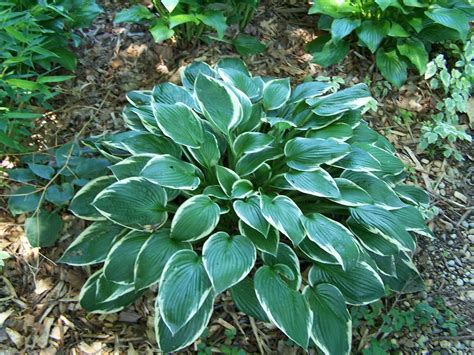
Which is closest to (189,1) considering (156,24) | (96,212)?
(156,24)

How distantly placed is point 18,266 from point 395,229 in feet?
4.84

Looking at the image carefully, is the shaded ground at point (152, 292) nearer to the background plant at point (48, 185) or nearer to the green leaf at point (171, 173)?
the background plant at point (48, 185)

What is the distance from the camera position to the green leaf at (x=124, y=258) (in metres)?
1.87

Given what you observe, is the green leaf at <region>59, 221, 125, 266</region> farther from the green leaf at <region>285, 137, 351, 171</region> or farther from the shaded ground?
the green leaf at <region>285, 137, 351, 171</region>

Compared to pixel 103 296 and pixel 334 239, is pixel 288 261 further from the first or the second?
pixel 103 296

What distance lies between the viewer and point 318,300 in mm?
1917

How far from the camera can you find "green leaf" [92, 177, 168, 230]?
189 centimetres

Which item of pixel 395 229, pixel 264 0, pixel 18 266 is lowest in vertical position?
pixel 18 266

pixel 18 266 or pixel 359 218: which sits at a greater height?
pixel 359 218

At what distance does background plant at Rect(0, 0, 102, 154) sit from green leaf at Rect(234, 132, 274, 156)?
783 mm

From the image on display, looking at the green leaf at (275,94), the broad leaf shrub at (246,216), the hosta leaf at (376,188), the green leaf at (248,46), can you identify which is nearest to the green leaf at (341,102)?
the broad leaf shrub at (246,216)

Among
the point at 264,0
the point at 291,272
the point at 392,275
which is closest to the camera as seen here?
the point at 291,272

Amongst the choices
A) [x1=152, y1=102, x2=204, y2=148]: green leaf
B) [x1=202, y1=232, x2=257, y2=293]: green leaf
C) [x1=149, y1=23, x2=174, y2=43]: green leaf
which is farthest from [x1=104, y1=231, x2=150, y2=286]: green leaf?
[x1=149, y1=23, x2=174, y2=43]: green leaf

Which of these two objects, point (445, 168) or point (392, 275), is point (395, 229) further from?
point (445, 168)
